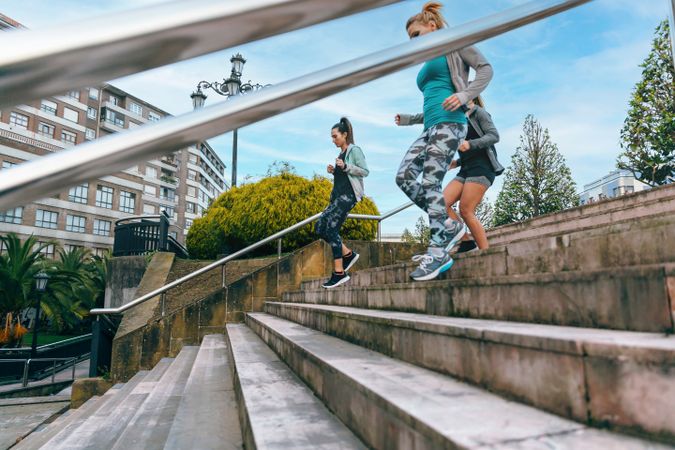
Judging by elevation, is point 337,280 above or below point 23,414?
above

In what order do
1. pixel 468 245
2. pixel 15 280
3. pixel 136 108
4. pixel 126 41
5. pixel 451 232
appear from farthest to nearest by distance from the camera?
pixel 136 108, pixel 15 280, pixel 468 245, pixel 451 232, pixel 126 41

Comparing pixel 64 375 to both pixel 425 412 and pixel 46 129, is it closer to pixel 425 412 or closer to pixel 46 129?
pixel 425 412

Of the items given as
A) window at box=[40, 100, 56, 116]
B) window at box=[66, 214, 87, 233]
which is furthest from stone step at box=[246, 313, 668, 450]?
window at box=[40, 100, 56, 116]

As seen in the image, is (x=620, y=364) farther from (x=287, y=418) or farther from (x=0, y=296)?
(x=0, y=296)

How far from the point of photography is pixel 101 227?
44031 millimetres

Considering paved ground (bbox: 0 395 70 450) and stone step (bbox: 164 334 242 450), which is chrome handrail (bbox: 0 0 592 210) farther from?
paved ground (bbox: 0 395 70 450)

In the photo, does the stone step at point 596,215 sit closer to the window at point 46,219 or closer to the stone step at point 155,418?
the stone step at point 155,418

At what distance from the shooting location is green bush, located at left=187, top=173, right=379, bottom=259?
8.66 meters

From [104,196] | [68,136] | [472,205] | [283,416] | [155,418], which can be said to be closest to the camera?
[283,416]

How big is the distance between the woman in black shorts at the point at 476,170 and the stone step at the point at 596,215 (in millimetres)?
958

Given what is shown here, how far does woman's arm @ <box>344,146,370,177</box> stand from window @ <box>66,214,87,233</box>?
4517 centimetres

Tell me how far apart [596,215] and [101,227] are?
160 ft

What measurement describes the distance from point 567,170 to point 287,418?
62.9 ft

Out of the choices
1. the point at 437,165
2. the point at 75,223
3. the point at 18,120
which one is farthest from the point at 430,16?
the point at 18,120
